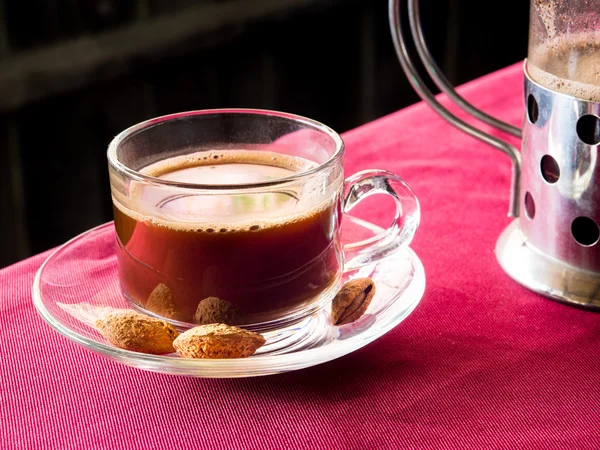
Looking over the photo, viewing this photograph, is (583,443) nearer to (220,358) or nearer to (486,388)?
(486,388)

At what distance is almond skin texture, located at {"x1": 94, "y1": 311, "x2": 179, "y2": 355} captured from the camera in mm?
546

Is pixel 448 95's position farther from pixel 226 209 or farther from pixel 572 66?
pixel 226 209

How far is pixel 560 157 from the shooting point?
65 centimetres

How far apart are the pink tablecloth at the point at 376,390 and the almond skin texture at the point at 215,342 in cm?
3

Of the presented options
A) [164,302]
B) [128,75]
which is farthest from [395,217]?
[128,75]

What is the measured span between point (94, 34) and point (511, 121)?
759 mm

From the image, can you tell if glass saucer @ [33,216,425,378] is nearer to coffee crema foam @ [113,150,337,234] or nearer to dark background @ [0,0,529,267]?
coffee crema foam @ [113,150,337,234]

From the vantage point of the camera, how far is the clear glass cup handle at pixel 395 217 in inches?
24.8

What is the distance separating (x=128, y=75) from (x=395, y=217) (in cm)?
95

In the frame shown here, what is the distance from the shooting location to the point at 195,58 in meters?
1.61

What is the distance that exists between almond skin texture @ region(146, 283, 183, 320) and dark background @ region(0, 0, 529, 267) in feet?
2.80

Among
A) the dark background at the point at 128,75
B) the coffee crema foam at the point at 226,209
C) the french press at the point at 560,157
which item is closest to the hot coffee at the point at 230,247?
the coffee crema foam at the point at 226,209

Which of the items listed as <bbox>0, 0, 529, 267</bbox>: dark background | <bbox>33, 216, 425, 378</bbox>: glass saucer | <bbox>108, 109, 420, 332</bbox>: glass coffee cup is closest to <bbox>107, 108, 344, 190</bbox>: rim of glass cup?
<bbox>108, 109, 420, 332</bbox>: glass coffee cup

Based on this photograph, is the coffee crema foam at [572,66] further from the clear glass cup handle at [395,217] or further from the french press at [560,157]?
the clear glass cup handle at [395,217]
